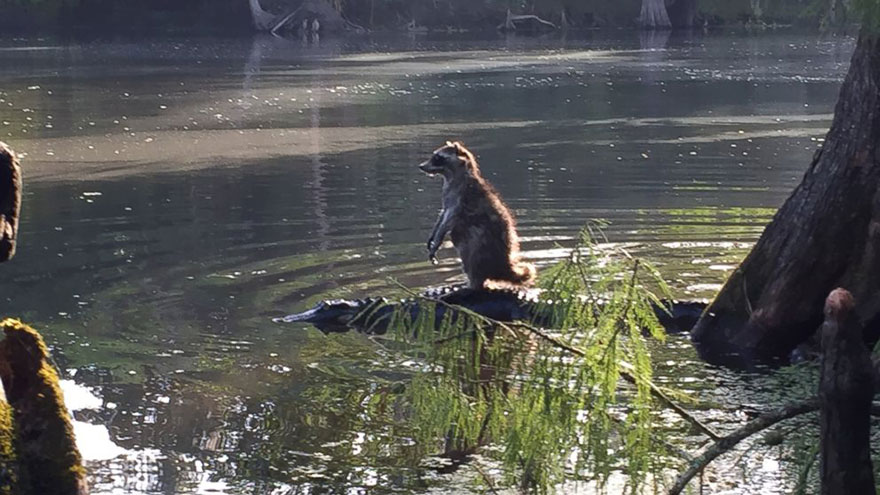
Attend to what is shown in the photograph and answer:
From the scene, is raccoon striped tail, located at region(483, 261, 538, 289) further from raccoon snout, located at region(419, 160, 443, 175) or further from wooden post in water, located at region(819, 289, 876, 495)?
wooden post in water, located at region(819, 289, 876, 495)

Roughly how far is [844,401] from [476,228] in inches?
285

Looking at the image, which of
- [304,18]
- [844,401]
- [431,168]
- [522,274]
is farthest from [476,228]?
[304,18]

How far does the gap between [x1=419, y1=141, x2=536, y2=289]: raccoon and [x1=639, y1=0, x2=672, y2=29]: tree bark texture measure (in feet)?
194

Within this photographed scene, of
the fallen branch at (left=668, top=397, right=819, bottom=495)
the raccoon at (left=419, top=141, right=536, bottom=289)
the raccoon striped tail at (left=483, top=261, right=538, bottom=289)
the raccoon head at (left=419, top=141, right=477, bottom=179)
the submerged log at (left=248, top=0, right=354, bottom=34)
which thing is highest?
the fallen branch at (left=668, top=397, right=819, bottom=495)

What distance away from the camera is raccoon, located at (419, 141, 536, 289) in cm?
1134

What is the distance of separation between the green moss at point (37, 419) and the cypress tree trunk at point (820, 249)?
18.9ft

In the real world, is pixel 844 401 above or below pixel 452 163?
above

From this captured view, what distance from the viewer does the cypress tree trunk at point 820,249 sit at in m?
9.42

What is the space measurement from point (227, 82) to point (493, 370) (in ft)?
109

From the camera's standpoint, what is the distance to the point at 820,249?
9719 millimetres

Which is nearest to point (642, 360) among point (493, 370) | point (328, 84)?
point (493, 370)

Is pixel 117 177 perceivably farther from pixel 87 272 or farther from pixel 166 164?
pixel 87 272

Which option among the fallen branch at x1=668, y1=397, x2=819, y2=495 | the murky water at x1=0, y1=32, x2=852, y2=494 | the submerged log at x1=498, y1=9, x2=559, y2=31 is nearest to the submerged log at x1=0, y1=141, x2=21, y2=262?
the fallen branch at x1=668, y1=397, x2=819, y2=495

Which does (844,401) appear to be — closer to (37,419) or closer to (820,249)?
(37,419)
